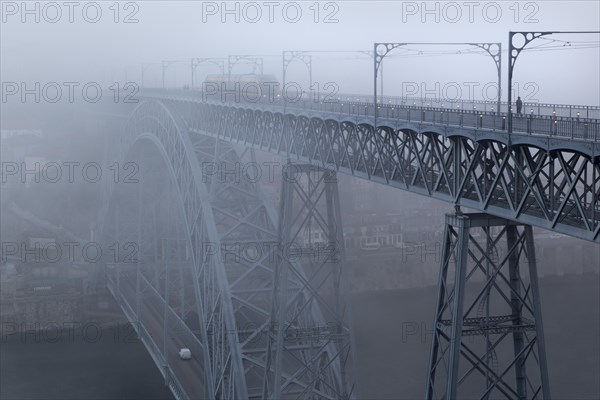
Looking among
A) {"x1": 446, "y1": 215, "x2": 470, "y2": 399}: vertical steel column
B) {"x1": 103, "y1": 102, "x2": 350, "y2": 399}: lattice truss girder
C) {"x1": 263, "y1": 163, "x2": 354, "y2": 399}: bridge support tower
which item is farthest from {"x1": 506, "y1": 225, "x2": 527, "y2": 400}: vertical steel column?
{"x1": 103, "y1": 102, "x2": 350, "y2": 399}: lattice truss girder

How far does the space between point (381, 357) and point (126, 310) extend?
807cm

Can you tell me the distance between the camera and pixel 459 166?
26.9ft

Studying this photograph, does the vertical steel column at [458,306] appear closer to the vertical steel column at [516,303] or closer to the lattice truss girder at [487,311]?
the lattice truss girder at [487,311]

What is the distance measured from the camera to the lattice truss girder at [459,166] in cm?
689

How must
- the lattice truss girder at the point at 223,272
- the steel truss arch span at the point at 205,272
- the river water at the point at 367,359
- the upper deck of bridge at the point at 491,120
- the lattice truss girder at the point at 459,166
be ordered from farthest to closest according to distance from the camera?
the river water at the point at 367,359 < the steel truss arch span at the point at 205,272 < the lattice truss girder at the point at 223,272 < the lattice truss girder at the point at 459,166 < the upper deck of bridge at the point at 491,120

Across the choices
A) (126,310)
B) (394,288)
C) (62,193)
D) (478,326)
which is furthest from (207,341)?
(62,193)

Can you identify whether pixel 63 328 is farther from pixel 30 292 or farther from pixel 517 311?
pixel 517 311

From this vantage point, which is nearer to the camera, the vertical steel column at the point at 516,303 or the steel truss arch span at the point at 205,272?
the vertical steel column at the point at 516,303

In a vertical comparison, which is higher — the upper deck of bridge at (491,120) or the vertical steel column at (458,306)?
the upper deck of bridge at (491,120)

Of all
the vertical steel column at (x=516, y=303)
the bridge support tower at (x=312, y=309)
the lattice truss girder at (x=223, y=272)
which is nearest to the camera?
the vertical steel column at (x=516, y=303)

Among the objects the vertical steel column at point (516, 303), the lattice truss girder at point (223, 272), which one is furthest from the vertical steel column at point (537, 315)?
the lattice truss girder at point (223, 272)

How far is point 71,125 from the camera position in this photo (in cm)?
4659

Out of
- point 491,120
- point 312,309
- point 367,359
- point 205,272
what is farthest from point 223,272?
point 367,359

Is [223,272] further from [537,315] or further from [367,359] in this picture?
[367,359]
